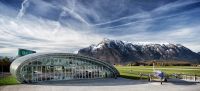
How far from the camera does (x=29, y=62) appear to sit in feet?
131

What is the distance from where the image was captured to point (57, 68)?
43.0 meters

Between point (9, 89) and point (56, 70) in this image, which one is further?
point (56, 70)

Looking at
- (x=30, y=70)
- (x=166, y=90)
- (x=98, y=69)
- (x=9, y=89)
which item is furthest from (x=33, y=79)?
(x=166, y=90)

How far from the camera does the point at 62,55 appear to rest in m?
43.2

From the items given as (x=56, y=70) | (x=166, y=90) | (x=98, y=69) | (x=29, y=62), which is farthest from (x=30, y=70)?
(x=166, y=90)

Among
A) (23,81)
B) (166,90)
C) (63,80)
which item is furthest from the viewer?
(63,80)

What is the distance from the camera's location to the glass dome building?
131 ft

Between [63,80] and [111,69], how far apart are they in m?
8.94

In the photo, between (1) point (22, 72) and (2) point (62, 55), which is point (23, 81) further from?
(2) point (62, 55)

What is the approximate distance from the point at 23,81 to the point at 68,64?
7.97 meters

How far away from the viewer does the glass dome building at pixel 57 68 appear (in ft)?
131

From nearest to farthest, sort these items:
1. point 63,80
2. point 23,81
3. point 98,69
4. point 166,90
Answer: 1. point 166,90
2. point 23,81
3. point 63,80
4. point 98,69

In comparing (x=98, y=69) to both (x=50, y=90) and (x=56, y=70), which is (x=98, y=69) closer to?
(x=56, y=70)

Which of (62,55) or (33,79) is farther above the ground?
(62,55)
